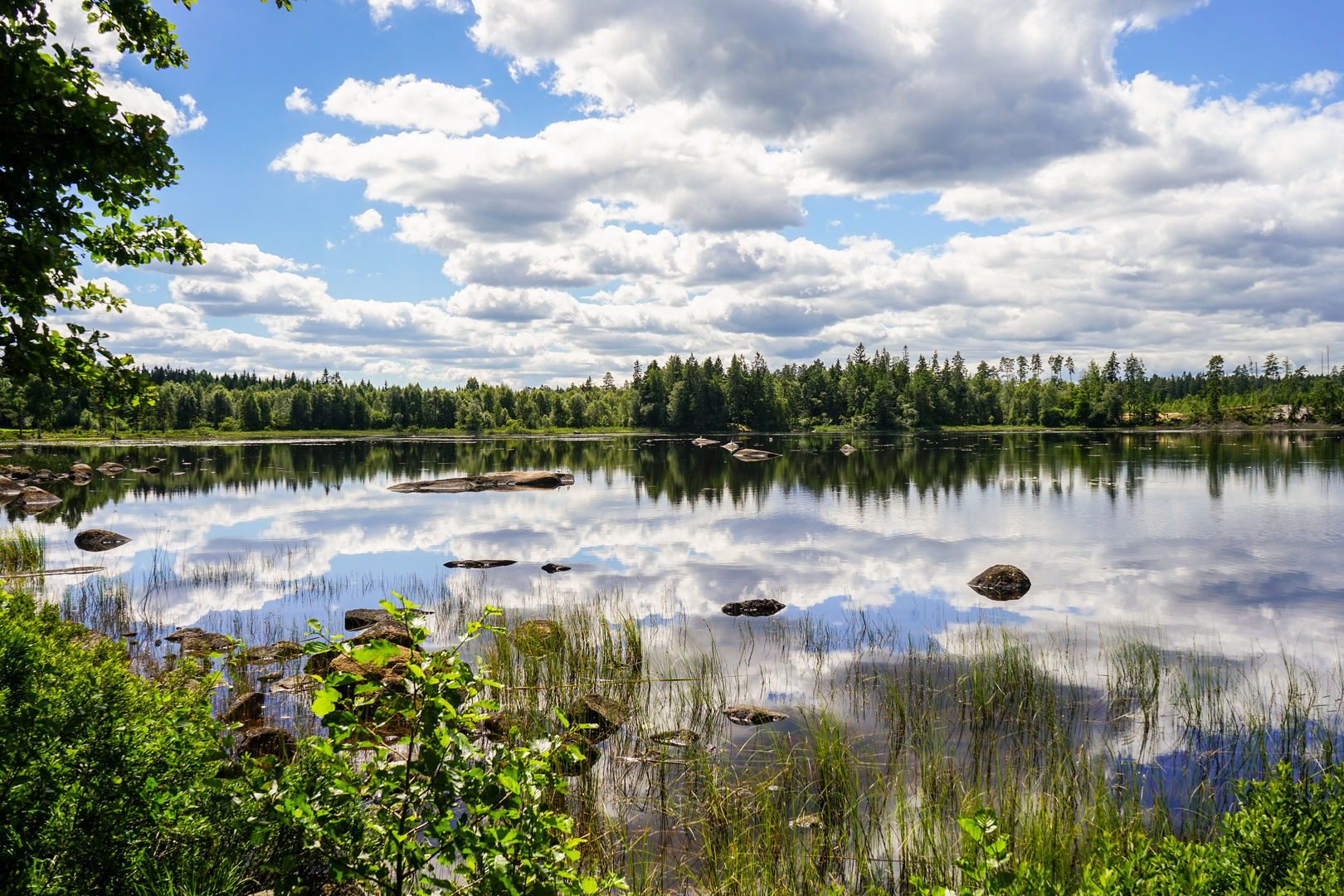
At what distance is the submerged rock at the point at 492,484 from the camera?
52969mm

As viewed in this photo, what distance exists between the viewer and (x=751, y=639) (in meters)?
17.0

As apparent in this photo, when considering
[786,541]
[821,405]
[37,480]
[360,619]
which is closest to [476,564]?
[360,619]

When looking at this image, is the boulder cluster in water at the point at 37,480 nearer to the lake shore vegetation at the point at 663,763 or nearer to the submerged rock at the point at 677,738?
the lake shore vegetation at the point at 663,763

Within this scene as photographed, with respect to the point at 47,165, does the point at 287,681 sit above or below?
below

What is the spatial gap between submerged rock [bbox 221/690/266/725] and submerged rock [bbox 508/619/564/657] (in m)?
4.79

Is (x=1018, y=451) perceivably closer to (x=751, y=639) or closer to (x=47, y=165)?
(x=751, y=639)

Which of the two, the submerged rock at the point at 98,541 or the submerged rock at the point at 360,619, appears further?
the submerged rock at the point at 98,541

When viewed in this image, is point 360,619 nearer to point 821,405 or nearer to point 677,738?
point 677,738

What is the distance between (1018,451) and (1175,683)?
8168cm

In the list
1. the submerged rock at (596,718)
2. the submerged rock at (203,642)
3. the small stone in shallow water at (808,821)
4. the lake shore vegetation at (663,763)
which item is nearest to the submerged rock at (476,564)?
the lake shore vegetation at (663,763)

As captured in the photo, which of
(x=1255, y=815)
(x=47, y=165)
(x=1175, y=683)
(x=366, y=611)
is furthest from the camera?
(x=366, y=611)

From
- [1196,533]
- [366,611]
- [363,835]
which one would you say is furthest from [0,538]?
[1196,533]

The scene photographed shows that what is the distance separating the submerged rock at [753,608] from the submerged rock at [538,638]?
5510mm

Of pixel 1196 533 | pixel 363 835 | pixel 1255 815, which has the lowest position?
pixel 1196 533
